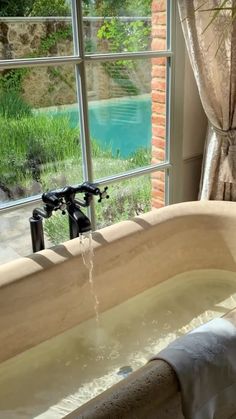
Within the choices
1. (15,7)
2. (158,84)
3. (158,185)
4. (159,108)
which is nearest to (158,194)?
(158,185)

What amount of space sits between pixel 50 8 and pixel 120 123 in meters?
0.55

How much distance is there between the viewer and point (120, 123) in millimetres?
1884

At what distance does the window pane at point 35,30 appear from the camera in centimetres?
146

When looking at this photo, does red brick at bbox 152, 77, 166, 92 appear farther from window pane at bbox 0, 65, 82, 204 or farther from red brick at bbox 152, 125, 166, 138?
window pane at bbox 0, 65, 82, 204

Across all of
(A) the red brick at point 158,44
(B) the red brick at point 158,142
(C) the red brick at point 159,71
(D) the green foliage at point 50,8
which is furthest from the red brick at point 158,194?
(D) the green foliage at point 50,8

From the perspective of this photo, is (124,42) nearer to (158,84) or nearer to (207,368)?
(158,84)

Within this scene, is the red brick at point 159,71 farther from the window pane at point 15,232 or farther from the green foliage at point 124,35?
the window pane at point 15,232

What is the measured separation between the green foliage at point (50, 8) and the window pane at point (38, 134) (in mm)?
187

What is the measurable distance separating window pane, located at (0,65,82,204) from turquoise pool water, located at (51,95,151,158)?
5cm

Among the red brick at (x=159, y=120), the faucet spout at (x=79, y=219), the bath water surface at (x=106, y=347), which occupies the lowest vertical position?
the bath water surface at (x=106, y=347)

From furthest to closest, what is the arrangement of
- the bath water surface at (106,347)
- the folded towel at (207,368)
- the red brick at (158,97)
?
the red brick at (158,97) → the bath water surface at (106,347) → the folded towel at (207,368)

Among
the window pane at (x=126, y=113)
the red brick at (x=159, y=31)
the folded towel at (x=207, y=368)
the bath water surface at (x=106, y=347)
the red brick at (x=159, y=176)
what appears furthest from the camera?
the red brick at (x=159, y=176)

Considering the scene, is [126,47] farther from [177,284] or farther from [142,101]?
[177,284]

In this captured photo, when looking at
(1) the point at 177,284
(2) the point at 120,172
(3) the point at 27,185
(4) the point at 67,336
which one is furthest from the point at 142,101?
(4) the point at 67,336
